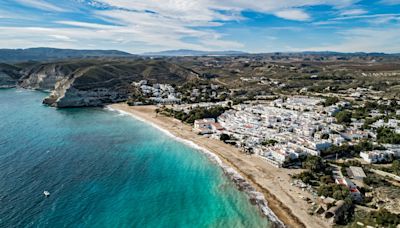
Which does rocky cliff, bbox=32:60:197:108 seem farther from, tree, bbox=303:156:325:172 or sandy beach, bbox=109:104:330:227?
tree, bbox=303:156:325:172

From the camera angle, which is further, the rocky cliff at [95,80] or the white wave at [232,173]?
the rocky cliff at [95,80]

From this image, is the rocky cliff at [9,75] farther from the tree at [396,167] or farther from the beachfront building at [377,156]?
the tree at [396,167]

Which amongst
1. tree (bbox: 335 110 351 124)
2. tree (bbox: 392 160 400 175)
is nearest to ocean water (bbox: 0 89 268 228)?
tree (bbox: 392 160 400 175)

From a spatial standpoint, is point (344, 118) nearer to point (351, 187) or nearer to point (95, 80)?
point (351, 187)

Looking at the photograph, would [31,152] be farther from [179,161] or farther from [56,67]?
[56,67]

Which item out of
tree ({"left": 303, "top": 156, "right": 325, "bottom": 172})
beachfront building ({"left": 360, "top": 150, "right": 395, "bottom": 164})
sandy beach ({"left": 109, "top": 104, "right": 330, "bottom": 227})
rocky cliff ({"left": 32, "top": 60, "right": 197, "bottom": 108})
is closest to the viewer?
sandy beach ({"left": 109, "top": 104, "right": 330, "bottom": 227})

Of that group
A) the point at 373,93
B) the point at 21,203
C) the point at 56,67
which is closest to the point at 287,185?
the point at 21,203

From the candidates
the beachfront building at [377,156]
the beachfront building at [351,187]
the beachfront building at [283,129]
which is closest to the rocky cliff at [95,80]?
the beachfront building at [283,129]
